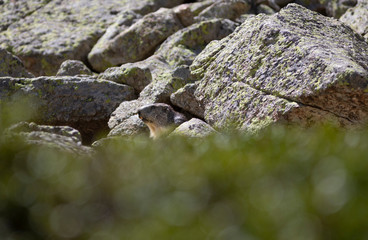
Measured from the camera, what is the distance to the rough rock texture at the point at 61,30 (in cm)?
1833

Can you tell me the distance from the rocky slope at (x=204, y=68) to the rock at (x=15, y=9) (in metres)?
1.27

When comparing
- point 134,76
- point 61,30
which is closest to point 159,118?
point 134,76

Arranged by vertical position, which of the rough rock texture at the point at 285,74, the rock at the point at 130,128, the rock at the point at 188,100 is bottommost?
the rock at the point at 130,128

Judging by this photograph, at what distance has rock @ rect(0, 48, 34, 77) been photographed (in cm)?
1521

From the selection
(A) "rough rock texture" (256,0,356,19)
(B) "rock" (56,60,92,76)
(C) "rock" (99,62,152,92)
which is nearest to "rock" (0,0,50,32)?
(B) "rock" (56,60,92,76)

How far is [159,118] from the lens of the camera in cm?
1027

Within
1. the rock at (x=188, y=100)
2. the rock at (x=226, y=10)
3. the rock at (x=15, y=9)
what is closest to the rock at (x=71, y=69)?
the rock at (x=226, y=10)

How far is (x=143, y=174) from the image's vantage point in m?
3.23

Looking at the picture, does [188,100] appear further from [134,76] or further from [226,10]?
[226,10]

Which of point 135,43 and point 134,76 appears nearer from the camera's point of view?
point 134,76

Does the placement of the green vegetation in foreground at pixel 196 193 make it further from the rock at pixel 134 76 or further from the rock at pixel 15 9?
the rock at pixel 15 9

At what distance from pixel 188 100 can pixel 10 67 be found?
715 centimetres

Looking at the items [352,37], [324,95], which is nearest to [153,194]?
[324,95]

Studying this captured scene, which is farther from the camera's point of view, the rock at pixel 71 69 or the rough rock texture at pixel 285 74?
the rock at pixel 71 69
